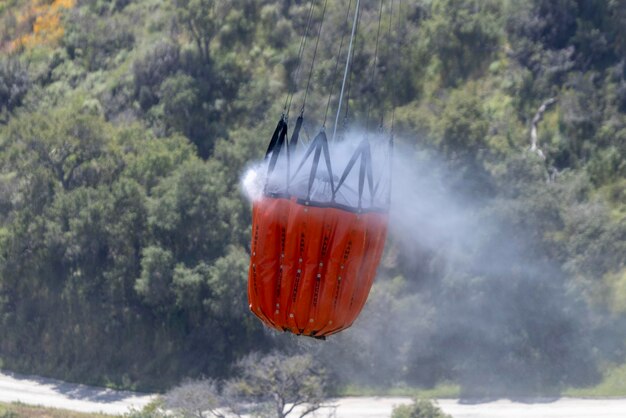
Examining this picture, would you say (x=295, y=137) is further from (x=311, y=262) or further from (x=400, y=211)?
(x=400, y=211)

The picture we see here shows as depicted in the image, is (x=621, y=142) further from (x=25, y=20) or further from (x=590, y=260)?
(x=25, y=20)

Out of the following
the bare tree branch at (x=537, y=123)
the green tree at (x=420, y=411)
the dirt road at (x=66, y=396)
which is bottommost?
the dirt road at (x=66, y=396)

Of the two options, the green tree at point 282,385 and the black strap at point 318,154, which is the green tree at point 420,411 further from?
the black strap at point 318,154

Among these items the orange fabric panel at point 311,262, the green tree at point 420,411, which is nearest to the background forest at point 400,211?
the green tree at point 420,411

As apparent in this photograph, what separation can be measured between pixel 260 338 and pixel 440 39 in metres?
16.9

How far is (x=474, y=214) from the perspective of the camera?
44281 millimetres

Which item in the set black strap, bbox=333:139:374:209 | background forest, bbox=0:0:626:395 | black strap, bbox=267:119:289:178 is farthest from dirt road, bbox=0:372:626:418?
black strap, bbox=333:139:374:209

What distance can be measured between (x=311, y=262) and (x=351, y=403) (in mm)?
24930

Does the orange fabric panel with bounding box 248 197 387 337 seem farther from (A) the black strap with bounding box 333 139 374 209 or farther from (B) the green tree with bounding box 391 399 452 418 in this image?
(B) the green tree with bounding box 391 399 452 418

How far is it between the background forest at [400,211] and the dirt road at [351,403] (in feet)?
3.13

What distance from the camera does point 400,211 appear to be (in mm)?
45250

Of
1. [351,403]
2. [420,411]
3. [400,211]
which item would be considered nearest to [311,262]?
[420,411]

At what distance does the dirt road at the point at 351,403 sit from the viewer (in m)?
39.9

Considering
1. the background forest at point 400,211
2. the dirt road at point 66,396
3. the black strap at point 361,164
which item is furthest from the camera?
the dirt road at point 66,396
